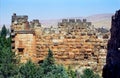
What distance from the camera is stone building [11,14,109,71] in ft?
121

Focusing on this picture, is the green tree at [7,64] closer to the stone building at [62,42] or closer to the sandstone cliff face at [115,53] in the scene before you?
the stone building at [62,42]

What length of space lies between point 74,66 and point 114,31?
19624 millimetres

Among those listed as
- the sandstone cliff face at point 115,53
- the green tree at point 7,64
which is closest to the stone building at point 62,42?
the green tree at point 7,64

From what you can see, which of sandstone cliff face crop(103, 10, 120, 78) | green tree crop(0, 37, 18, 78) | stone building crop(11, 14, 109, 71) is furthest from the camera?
stone building crop(11, 14, 109, 71)

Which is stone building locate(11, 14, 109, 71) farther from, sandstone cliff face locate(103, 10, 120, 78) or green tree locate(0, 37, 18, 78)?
sandstone cliff face locate(103, 10, 120, 78)

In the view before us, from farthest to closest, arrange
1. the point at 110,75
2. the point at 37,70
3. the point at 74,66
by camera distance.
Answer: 1. the point at 74,66
2. the point at 37,70
3. the point at 110,75

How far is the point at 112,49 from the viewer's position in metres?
17.4

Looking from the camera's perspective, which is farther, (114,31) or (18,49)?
(18,49)

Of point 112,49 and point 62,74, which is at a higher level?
point 112,49

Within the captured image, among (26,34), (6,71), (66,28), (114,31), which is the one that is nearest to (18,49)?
(26,34)

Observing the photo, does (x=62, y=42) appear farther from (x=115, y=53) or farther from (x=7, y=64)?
(x=115, y=53)

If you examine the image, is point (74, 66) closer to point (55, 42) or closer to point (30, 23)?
point (55, 42)

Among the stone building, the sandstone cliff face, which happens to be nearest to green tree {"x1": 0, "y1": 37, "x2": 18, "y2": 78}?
the stone building

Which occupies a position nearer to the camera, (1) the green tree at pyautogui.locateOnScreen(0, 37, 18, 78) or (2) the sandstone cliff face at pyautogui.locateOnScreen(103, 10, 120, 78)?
(2) the sandstone cliff face at pyautogui.locateOnScreen(103, 10, 120, 78)
